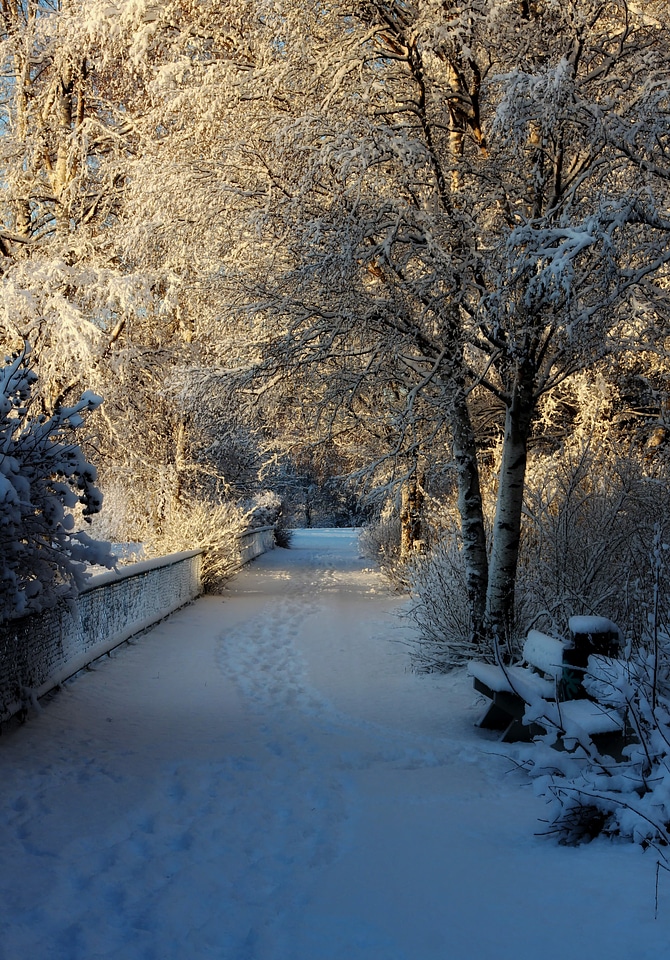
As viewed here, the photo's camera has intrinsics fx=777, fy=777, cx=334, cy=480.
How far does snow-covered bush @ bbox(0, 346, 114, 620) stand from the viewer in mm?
4902

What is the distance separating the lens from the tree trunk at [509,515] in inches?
295

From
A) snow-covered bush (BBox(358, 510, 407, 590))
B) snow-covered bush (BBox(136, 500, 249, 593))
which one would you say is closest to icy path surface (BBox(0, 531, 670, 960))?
snow-covered bush (BBox(136, 500, 249, 593))

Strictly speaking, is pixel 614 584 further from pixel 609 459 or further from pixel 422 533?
pixel 422 533

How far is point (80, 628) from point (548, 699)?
443 centimetres

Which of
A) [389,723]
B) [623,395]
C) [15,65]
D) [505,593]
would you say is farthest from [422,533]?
[15,65]

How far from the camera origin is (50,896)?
3182 mm

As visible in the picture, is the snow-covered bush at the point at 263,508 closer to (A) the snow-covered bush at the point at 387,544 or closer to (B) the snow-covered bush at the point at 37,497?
Result: (A) the snow-covered bush at the point at 387,544

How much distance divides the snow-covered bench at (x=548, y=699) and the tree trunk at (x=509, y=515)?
2.63 ft

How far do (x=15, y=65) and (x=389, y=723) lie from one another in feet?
49.1

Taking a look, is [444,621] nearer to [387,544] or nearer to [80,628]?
[80,628]

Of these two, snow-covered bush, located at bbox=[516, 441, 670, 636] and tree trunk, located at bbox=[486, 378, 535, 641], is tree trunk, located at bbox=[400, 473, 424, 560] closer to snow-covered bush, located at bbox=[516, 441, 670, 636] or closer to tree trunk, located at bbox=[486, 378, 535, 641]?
snow-covered bush, located at bbox=[516, 441, 670, 636]

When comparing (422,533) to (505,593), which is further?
(422,533)

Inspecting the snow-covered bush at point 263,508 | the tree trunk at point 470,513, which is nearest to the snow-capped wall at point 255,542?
the snow-covered bush at point 263,508

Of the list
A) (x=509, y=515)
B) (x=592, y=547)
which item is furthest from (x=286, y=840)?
(x=592, y=547)
